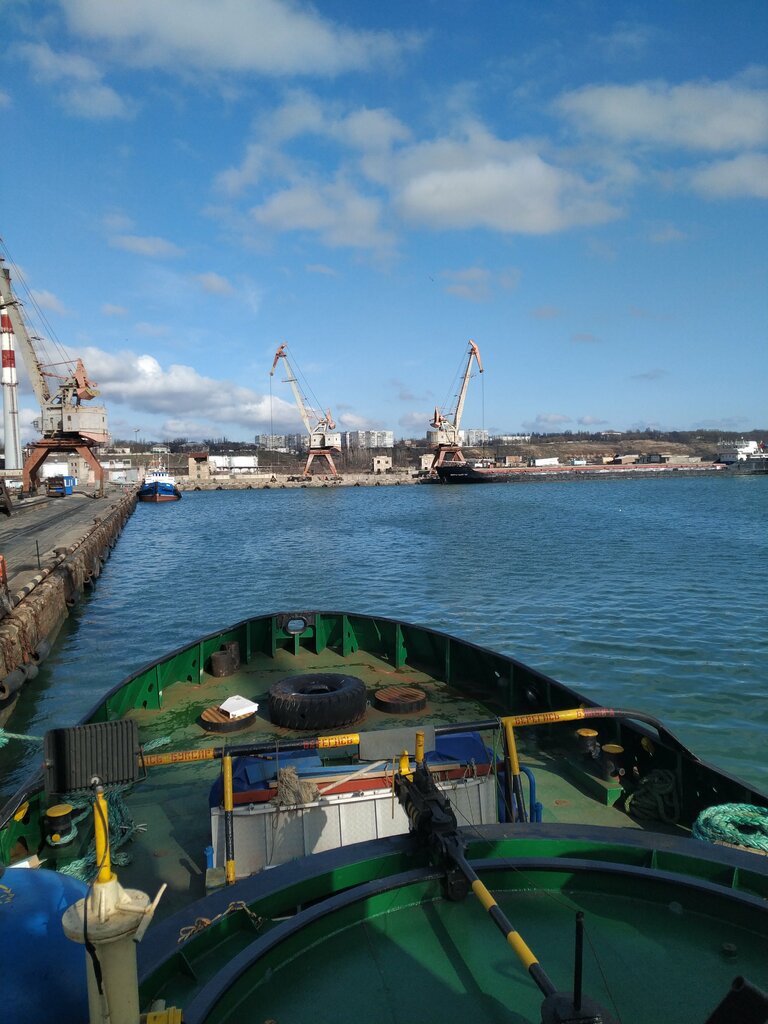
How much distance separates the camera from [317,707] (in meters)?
10.4

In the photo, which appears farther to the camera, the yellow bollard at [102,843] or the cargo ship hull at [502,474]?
the cargo ship hull at [502,474]

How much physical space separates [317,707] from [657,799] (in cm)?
508

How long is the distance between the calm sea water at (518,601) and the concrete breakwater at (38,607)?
822 mm

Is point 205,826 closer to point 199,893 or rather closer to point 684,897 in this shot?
point 199,893

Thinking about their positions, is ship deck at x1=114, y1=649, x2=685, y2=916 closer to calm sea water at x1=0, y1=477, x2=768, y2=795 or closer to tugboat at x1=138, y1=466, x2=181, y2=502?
calm sea water at x1=0, y1=477, x2=768, y2=795

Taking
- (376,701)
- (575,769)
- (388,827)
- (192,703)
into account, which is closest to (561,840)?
(388,827)

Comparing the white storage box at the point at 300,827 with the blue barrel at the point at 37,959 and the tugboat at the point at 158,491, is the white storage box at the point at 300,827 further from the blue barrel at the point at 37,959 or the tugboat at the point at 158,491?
the tugboat at the point at 158,491

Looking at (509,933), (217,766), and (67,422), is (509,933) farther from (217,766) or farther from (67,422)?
(67,422)

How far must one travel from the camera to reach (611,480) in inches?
7672

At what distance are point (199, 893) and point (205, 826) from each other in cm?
140

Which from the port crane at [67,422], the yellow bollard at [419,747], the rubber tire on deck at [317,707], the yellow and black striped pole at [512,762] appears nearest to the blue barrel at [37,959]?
the yellow bollard at [419,747]

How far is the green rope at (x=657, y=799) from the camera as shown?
8.07m

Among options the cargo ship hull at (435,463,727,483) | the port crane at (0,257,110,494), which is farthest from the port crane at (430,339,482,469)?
the port crane at (0,257,110,494)

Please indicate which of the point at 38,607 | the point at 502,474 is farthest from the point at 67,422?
the point at 502,474
